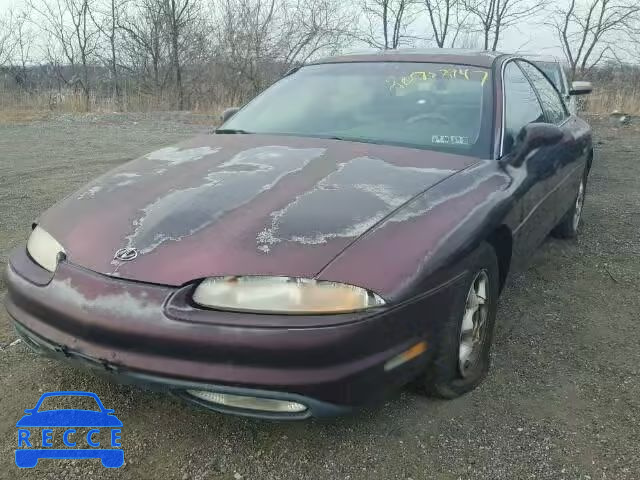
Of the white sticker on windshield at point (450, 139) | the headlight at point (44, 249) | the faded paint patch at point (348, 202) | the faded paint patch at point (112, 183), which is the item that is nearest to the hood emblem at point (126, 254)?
the headlight at point (44, 249)

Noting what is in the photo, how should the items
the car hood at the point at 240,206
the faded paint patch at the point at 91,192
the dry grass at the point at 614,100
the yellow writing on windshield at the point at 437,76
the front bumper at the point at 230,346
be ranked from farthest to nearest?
1. the dry grass at the point at 614,100
2. the yellow writing on windshield at the point at 437,76
3. the faded paint patch at the point at 91,192
4. the car hood at the point at 240,206
5. the front bumper at the point at 230,346

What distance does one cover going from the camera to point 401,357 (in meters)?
1.80

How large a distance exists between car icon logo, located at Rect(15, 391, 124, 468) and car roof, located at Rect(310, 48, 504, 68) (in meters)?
2.43

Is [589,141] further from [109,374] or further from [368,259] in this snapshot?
[109,374]

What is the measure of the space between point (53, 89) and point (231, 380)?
782 inches

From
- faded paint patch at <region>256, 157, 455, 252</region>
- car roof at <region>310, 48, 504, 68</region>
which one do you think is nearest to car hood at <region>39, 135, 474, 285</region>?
faded paint patch at <region>256, 157, 455, 252</region>

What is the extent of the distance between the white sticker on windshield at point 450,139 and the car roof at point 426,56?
67 centimetres

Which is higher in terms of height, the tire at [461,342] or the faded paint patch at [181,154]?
the faded paint patch at [181,154]

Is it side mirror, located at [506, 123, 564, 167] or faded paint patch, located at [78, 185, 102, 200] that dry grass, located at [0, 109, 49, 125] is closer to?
faded paint patch, located at [78, 185, 102, 200]

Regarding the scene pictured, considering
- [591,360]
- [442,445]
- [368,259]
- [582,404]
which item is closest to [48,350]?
[368,259]

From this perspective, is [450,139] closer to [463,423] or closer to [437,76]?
[437,76]

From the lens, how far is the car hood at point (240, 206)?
1.80 meters

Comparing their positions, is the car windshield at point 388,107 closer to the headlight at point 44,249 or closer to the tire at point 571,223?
the headlight at point 44,249

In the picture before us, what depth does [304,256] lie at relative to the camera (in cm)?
177
